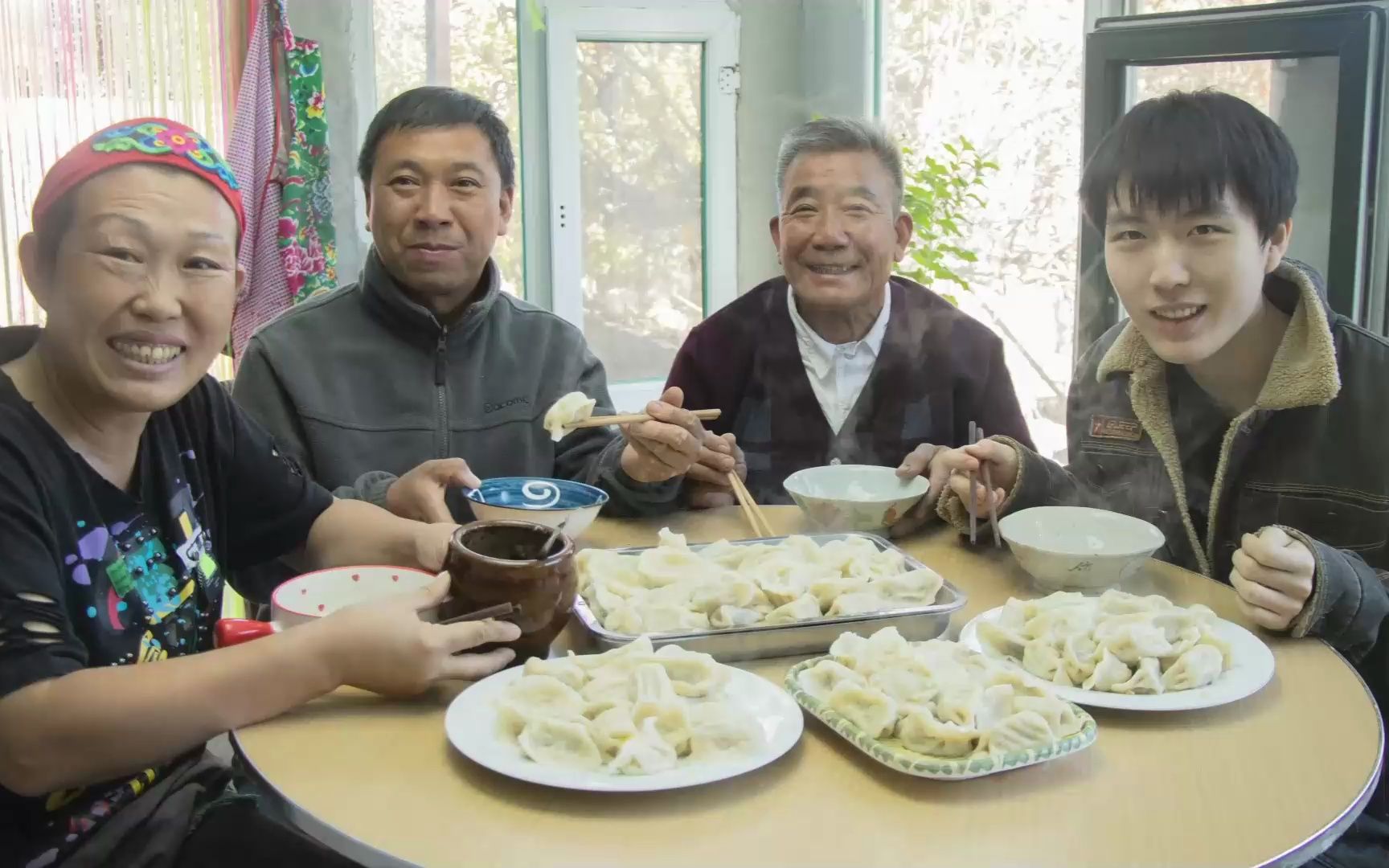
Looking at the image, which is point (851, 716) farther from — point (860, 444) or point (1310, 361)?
point (860, 444)

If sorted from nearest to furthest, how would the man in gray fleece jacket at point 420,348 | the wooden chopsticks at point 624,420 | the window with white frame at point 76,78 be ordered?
the wooden chopsticks at point 624,420 < the man in gray fleece jacket at point 420,348 < the window with white frame at point 76,78

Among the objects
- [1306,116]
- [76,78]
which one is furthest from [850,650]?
[76,78]

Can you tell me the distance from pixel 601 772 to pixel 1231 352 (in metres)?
1.49

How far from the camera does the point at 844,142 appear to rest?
8.00 ft

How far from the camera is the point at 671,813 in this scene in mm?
951

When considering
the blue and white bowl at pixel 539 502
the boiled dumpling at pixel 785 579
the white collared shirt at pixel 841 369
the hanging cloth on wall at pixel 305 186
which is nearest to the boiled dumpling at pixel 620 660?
the boiled dumpling at pixel 785 579

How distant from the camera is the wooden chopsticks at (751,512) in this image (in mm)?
1798

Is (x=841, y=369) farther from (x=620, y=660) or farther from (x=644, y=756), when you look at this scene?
(x=644, y=756)

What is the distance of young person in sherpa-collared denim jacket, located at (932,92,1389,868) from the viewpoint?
1.76 metres

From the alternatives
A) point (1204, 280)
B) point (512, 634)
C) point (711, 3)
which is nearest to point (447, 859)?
point (512, 634)

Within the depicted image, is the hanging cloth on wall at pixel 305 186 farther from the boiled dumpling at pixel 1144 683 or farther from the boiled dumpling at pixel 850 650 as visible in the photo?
the boiled dumpling at pixel 1144 683

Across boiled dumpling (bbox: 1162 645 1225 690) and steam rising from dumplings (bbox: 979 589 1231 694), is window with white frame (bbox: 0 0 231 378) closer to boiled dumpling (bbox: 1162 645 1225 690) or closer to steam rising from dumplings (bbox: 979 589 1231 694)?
steam rising from dumplings (bbox: 979 589 1231 694)

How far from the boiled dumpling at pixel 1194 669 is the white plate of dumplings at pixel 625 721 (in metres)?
0.42

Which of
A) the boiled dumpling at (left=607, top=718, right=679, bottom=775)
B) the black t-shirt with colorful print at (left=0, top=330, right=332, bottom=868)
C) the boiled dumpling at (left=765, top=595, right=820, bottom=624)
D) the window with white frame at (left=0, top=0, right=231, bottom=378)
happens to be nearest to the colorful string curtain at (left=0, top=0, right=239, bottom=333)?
the window with white frame at (left=0, top=0, right=231, bottom=378)
